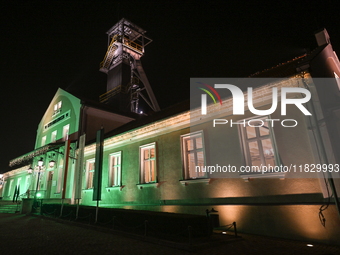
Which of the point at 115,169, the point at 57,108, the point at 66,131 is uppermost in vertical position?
the point at 57,108

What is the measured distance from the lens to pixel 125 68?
29938 mm

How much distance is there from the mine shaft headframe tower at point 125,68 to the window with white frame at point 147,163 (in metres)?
15.1

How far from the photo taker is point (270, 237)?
7430 millimetres

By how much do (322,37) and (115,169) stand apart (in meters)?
14.1

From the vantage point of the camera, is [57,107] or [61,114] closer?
[61,114]

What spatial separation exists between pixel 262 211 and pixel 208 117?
178 inches

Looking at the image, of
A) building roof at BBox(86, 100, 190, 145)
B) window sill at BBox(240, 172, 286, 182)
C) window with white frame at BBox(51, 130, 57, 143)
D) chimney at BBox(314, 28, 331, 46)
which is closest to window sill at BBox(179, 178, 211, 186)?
window sill at BBox(240, 172, 286, 182)

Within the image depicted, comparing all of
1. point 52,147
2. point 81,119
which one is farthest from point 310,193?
point 52,147

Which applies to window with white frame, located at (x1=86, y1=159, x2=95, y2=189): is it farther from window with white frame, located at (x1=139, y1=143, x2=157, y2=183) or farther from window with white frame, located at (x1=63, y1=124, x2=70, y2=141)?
window with white frame, located at (x1=63, y1=124, x2=70, y2=141)

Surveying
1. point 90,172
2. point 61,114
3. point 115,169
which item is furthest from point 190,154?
point 61,114

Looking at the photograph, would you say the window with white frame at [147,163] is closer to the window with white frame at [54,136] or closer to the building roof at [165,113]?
the building roof at [165,113]

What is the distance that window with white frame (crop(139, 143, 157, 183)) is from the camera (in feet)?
41.5

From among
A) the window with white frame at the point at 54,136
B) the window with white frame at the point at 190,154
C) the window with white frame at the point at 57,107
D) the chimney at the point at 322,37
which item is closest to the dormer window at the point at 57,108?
the window with white frame at the point at 57,107

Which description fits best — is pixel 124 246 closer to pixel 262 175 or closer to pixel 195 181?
pixel 195 181
